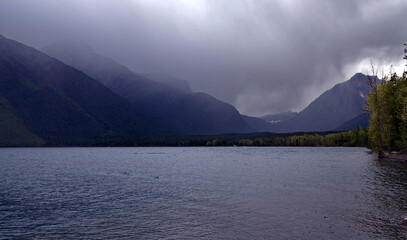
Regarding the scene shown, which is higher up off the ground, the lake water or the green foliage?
the green foliage

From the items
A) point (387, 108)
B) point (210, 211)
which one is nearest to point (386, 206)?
point (210, 211)

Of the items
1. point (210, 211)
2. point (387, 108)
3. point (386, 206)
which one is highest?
point (387, 108)

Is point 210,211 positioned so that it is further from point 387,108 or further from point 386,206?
point 387,108

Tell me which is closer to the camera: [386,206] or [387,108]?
[386,206]

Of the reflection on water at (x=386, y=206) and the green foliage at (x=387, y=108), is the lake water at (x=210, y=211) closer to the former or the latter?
the reflection on water at (x=386, y=206)

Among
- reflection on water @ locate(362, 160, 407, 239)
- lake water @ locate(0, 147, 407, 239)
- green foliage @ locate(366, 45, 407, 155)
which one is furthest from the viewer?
green foliage @ locate(366, 45, 407, 155)

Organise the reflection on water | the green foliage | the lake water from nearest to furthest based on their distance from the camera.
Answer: the reflection on water → the lake water → the green foliage

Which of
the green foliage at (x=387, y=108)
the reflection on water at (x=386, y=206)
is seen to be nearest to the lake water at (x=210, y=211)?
the reflection on water at (x=386, y=206)

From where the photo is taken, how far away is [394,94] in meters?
107

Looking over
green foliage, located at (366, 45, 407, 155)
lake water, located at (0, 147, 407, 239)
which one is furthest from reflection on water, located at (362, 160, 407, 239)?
green foliage, located at (366, 45, 407, 155)

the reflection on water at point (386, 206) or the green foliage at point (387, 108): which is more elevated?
the green foliage at point (387, 108)

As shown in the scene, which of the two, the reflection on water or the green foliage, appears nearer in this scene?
the reflection on water

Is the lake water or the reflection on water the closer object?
the reflection on water

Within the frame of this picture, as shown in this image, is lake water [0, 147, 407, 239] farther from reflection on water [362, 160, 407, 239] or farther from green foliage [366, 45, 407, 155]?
green foliage [366, 45, 407, 155]
